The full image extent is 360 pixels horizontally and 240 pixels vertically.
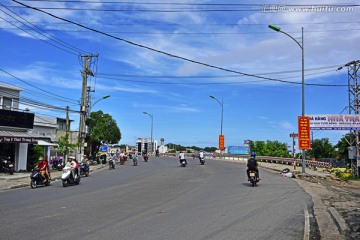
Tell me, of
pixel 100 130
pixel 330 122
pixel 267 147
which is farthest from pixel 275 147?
pixel 330 122

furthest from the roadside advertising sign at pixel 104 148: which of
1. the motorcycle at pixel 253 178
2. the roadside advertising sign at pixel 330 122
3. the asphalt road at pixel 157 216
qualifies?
the asphalt road at pixel 157 216

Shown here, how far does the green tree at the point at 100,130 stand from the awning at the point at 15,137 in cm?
1940

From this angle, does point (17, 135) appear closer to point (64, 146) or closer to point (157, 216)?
point (64, 146)

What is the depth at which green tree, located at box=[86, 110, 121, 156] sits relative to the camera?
161 ft

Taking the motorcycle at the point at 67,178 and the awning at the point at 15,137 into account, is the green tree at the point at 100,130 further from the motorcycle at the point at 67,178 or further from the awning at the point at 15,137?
the motorcycle at the point at 67,178

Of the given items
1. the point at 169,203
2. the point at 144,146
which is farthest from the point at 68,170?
the point at 144,146

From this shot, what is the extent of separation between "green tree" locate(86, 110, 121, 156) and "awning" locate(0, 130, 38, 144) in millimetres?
19404

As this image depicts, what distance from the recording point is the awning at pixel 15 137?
84.5 feet

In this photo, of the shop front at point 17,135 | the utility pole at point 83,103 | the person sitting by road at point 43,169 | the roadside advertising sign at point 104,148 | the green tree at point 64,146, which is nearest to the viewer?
the person sitting by road at point 43,169

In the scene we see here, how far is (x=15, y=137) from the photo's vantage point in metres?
26.5

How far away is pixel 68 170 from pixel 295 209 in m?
11.8

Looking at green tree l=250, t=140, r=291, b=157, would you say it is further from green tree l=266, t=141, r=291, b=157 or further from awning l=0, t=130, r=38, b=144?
awning l=0, t=130, r=38, b=144

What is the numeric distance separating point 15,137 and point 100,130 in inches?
918

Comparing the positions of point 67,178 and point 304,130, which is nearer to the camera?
point 67,178
